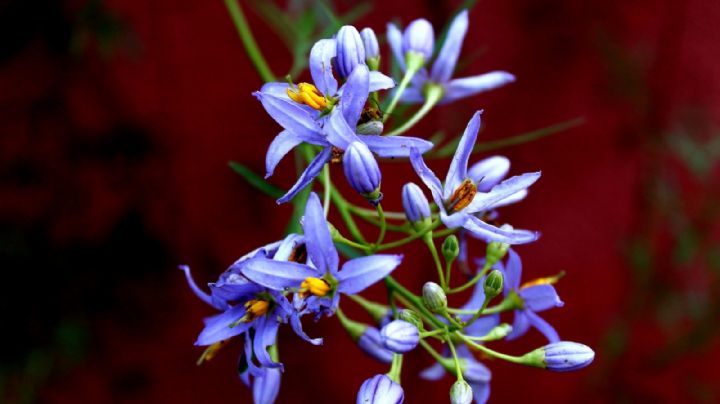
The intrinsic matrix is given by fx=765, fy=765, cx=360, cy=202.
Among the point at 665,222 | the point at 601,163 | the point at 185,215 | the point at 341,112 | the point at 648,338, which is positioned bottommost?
the point at 648,338

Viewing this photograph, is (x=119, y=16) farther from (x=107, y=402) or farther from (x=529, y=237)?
(x=529, y=237)

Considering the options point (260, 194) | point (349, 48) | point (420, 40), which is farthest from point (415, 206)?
point (260, 194)

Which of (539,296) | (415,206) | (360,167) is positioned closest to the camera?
(360,167)

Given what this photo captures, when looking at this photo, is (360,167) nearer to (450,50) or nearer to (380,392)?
(380,392)

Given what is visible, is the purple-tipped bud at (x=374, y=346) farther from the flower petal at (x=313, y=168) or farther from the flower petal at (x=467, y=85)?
the flower petal at (x=467, y=85)

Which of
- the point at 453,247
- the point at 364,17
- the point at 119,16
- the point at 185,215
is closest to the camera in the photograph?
the point at 453,247

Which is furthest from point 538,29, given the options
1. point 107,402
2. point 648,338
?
point 107,402
